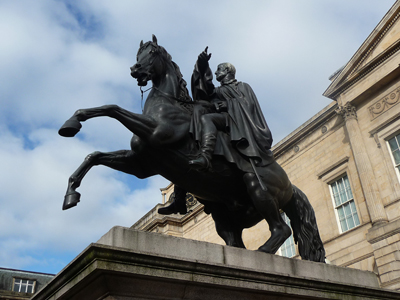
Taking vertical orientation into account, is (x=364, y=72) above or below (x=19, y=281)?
above

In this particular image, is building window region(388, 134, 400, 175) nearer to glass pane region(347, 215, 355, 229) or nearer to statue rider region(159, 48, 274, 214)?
glass pane region(347, 215, 355, 229)

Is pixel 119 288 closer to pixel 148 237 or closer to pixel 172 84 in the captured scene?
pixel 148 237

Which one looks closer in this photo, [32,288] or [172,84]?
[172,84]

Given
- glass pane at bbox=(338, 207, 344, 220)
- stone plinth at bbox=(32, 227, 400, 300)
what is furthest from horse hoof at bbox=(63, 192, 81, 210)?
glass pane at bbox=(338, 207, 344, 220)

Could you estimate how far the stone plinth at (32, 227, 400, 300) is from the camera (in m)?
3.24

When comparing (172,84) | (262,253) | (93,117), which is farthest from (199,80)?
(262,253)

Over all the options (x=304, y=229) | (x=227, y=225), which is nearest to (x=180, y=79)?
(x=227, y=225)

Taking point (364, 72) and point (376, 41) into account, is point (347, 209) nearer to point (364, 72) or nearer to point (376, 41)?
point (364, 72)

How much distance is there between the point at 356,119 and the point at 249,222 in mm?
15952

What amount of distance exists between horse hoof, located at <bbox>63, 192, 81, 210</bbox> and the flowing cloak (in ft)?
4.66

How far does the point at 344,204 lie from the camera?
19.5 meters

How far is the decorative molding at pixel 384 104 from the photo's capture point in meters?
18.3

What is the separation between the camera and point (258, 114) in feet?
18.5

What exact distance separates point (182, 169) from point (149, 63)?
1466 millimetres
